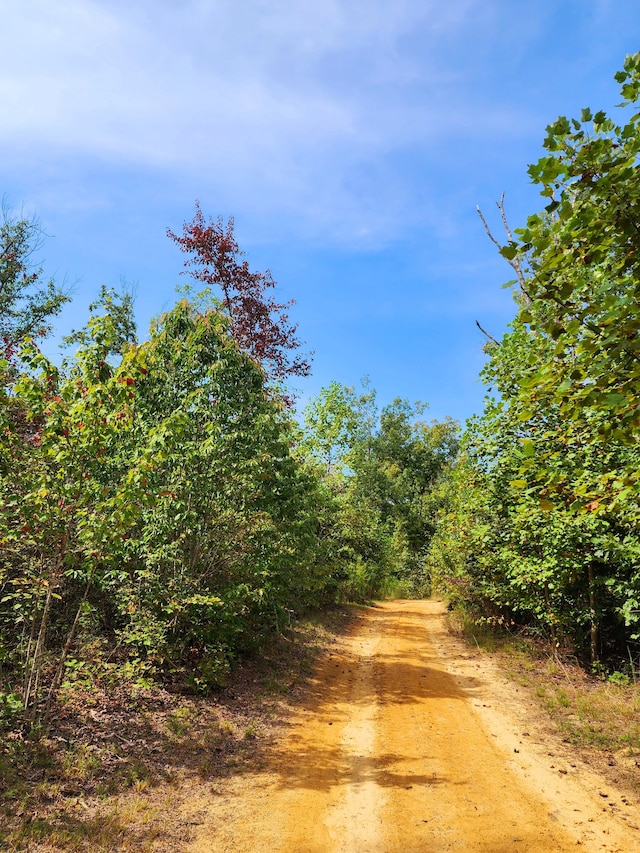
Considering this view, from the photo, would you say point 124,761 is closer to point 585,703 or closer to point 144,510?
point 144,510

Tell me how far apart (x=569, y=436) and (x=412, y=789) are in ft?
14.8

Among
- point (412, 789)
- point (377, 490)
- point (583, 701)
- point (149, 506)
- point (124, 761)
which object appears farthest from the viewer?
point (377, 490)

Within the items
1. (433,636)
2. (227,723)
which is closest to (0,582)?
(227,723)

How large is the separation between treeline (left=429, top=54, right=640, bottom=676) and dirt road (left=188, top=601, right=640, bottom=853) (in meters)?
2.93

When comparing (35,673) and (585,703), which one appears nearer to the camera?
(35,673)

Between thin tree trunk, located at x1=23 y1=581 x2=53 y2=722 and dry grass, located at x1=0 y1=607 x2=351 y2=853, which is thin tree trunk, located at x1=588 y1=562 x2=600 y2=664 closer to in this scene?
dry grass, located at x1=0 y1=607 x2=351 y2=853

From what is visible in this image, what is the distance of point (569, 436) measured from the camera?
6066 mm

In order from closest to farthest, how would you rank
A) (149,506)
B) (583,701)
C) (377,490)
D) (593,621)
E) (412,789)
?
(412,789) < (149,506) < (583,701) < (593,621) < (377,490)

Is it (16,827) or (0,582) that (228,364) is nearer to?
(0,582)

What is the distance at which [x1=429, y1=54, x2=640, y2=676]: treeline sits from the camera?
3.79m

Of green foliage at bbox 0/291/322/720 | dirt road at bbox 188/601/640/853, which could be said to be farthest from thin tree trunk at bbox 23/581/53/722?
dirt road at bbox 188/601/640/853

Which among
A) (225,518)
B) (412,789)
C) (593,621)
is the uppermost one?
(225,518)

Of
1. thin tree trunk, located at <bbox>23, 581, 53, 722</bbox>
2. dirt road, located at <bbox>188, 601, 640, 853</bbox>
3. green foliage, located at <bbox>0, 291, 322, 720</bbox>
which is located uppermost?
green foliage, located at <bbox>0, 291, 322, 720</bbox>

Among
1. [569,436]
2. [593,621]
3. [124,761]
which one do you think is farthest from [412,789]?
[593,621]
